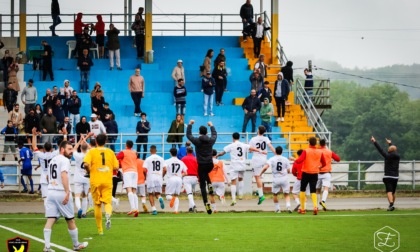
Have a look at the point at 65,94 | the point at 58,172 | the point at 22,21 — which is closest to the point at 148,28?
the point at 22,21

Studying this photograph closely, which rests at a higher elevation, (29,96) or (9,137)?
(29,96)

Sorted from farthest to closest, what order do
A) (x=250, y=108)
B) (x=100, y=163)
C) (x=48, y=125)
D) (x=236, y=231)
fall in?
(x=250, y=108) < (x=48, y=125) < (x=236, y=231) < (x=100, y=163)

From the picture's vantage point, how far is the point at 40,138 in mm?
41531

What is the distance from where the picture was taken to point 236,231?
25.8 meters

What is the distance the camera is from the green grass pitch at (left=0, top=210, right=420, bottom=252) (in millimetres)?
22859

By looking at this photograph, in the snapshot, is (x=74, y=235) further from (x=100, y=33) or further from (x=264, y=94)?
(x=100, y=33)

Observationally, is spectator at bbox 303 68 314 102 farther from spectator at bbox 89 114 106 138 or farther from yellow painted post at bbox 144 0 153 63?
spectator at bbox 89 114 106 138

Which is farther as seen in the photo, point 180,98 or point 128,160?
point 180,98

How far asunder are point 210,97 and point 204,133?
15.2 meters

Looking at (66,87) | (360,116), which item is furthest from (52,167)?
(360,116)

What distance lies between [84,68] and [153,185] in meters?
15.0

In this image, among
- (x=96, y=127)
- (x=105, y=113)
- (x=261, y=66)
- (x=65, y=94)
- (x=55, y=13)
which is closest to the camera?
(x=96, y=127)

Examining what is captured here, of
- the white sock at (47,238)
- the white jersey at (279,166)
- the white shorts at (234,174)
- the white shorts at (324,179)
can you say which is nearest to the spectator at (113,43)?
the white shorts at (234,174)

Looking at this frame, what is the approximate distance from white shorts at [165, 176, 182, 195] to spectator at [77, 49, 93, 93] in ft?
48.1
